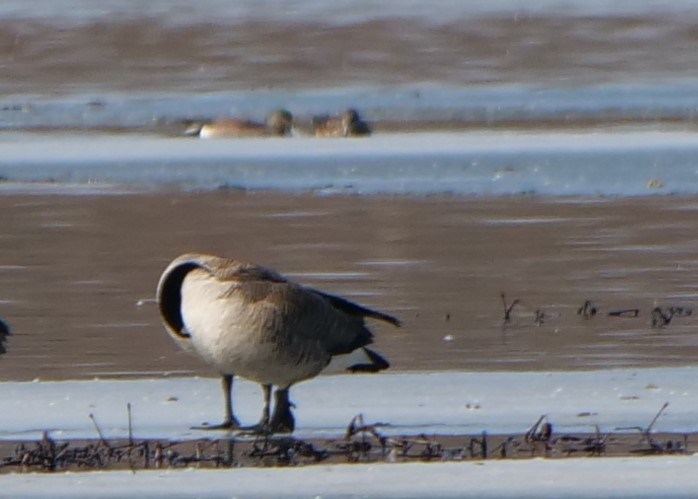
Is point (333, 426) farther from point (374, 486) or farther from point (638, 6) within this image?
point (638, 6)

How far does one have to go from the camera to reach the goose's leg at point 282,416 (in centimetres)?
578

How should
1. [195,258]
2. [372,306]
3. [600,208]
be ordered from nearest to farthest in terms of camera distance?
[195,258] < [372,306] < [600,208]

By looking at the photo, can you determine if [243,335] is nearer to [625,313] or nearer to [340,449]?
[340,449]

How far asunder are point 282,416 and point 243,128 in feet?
39.8

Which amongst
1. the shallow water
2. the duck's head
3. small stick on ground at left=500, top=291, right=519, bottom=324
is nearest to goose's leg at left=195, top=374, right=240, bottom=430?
the shallow water

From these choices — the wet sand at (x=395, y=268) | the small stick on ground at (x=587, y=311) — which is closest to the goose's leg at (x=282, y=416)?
the wet sand at (x=395, y=268)

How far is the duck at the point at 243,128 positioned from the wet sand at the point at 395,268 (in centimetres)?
412

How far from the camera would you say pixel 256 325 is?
593cm

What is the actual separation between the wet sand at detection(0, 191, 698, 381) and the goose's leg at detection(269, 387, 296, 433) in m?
1.15

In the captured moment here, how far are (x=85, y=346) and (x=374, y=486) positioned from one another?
301 cm

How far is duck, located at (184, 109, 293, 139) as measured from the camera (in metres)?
17.7

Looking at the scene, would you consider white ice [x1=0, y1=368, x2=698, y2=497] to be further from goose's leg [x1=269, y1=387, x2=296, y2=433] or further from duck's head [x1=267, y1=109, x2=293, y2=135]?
duck's head [x1=267, y1=109, x2=293, y2=135]

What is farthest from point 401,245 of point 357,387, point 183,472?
point 183,472

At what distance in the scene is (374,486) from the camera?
4.86 metres
